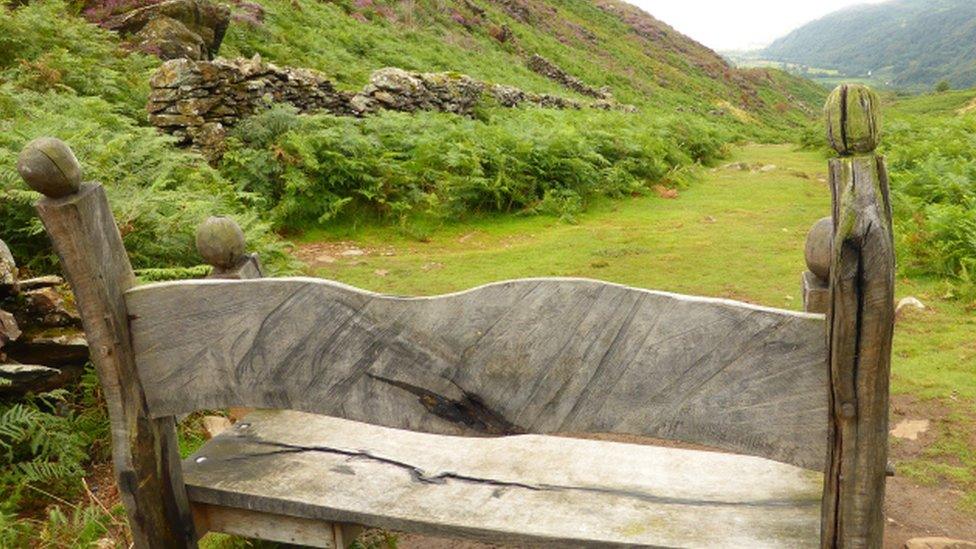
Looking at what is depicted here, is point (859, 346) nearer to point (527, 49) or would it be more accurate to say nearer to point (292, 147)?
point (292, 147)

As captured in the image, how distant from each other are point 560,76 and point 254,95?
2067cm

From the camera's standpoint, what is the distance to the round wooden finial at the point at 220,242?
2.47 meters

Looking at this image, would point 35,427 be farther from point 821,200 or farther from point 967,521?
point 821,200

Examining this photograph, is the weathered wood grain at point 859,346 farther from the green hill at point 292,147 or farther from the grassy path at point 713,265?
the green hill at point 292,147

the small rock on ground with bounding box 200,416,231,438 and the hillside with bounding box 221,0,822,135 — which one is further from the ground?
the hillside with bounding box 221,0,822,135

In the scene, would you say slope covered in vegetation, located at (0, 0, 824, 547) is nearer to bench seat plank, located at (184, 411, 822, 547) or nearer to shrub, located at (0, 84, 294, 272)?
shrub, located at (0, 84, 294, 272)

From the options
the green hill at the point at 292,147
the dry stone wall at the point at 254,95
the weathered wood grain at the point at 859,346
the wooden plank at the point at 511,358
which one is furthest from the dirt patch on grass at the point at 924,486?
the dry stone wall at the point at 254,95

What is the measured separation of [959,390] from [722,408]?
4110 mm

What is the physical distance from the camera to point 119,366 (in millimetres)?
1960

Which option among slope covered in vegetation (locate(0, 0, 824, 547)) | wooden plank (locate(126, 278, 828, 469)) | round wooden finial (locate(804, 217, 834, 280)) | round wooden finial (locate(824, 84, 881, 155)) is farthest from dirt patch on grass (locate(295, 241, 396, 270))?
round wooden finial (locate(824, 84, 881, 155))

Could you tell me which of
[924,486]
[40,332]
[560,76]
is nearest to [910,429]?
[924,486]

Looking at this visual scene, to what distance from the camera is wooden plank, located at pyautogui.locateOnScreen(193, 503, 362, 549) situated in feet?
7.49

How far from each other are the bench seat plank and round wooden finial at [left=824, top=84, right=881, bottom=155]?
109 centimetres

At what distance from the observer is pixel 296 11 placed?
735 inches
